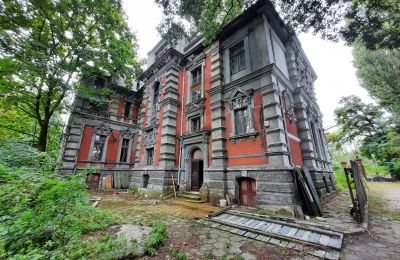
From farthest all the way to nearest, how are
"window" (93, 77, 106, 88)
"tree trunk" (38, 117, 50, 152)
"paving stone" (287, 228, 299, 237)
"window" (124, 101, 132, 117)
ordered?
1. "window" (124, 101, 132, 117)
2. "window" (93, 77, 106, 88)
3. "tree trunk" (38, 117, 50, 152)
4. "paving stone" (287, 228, 299, 237)

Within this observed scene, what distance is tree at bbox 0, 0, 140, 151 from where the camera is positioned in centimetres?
764

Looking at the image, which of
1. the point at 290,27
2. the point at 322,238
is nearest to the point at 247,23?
the point at 290,27

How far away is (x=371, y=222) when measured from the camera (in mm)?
6301

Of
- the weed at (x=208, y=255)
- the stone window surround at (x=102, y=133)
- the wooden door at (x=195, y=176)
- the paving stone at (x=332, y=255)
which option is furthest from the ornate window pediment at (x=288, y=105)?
the stone window surround at (x=102, y=133)

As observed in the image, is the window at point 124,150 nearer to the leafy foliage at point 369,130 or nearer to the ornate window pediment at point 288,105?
the ornate window pediment at point 288,105

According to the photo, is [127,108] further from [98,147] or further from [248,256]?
[248,256]

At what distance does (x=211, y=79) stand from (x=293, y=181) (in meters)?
8.16

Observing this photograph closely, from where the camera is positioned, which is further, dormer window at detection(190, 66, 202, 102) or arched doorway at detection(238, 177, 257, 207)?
dormer window at detection(190, 66, 202, 102)

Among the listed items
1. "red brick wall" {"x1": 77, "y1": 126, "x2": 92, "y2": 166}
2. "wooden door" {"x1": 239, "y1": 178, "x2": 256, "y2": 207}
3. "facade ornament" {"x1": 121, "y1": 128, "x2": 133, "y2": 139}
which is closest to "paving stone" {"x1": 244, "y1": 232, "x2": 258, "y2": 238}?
"wooden door" {"x1": 239, "y1": 178, "x2": 256, "y2": 207}

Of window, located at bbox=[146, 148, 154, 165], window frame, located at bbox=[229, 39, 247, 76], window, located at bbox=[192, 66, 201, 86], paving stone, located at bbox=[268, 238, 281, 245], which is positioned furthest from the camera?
window, located at bbox=[146, 148, 154, 165]

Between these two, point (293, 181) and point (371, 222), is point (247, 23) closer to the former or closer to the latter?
point (293, 181)

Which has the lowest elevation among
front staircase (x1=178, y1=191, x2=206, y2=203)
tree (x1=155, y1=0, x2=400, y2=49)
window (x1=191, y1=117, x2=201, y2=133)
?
front staircase (x1=178, y1=191, x2=206, y2=203)

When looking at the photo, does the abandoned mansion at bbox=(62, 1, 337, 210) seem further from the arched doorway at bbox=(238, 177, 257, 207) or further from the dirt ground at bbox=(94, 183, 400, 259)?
the dirt ground at bbox=(94, 183, 400, 259)

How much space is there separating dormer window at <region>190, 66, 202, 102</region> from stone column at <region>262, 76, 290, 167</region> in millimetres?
5581
